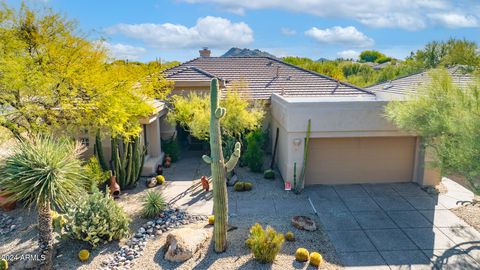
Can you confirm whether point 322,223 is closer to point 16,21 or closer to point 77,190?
point 77,190

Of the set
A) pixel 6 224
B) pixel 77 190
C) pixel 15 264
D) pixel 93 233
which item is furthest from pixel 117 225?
pixel 6 224

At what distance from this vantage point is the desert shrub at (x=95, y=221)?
386 inches

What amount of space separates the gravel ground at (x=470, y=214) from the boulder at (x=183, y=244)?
31.8 ft

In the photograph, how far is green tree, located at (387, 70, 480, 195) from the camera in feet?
27.5

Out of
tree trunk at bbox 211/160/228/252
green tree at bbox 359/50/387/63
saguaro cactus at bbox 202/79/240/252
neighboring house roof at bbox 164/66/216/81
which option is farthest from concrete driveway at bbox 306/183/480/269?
green tree at bbox 359/50/387/63

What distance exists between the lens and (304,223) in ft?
37.1

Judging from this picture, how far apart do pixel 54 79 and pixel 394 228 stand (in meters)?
13.2

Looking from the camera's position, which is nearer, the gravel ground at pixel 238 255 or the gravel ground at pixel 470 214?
the gravel ground at pixel 238 255

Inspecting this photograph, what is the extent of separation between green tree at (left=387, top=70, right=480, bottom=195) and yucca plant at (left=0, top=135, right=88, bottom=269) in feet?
34.8

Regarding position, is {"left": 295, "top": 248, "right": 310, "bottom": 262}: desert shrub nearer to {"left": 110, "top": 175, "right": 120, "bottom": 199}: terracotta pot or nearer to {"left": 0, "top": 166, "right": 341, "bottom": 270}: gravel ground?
{"left": 0, "top": 166, "right": 341, "bottom": 270}: gravel ground

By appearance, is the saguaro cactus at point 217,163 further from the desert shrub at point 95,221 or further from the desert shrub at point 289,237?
the desert shrub at point 95,221

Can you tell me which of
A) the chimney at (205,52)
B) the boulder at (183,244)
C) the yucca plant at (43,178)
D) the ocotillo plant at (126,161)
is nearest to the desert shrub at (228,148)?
the ocotillo plant at (126,161)

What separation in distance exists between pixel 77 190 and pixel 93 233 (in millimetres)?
1429

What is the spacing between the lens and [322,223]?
11789 mm
